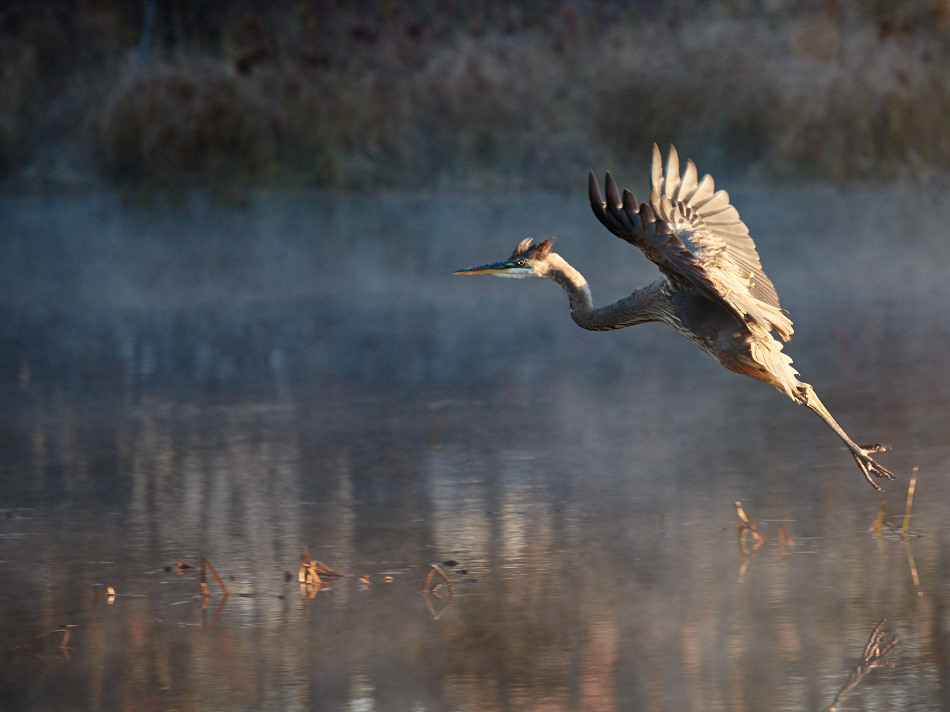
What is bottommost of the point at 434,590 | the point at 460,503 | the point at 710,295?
the point at 434,590

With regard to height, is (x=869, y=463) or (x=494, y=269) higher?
(x=494, y=269)

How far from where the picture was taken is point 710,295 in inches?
255

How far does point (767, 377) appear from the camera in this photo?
284 inches

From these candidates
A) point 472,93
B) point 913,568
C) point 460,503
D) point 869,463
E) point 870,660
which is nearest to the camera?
point 870,660

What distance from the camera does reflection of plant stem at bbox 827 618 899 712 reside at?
16.7ft

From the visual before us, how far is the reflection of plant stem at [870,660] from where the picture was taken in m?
5.08

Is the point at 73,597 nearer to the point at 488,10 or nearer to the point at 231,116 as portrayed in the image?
the point at 231,116

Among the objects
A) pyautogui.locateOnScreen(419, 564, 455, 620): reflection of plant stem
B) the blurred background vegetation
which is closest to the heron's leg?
pyautogui.locateOnScreen(419, 564, 455, 620): reflection of plant stem

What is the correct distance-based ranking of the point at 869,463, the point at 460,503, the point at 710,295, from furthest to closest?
the point at 460,503
the point at 869,463
the point at 710,295

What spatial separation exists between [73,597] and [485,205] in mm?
15379

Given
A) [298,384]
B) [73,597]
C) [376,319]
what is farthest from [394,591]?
[376,319]

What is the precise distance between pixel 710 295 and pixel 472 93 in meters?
16.4

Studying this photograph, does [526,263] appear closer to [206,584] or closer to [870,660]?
[206,584]

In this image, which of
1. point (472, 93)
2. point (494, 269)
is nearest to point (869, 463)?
point (494, 269)
